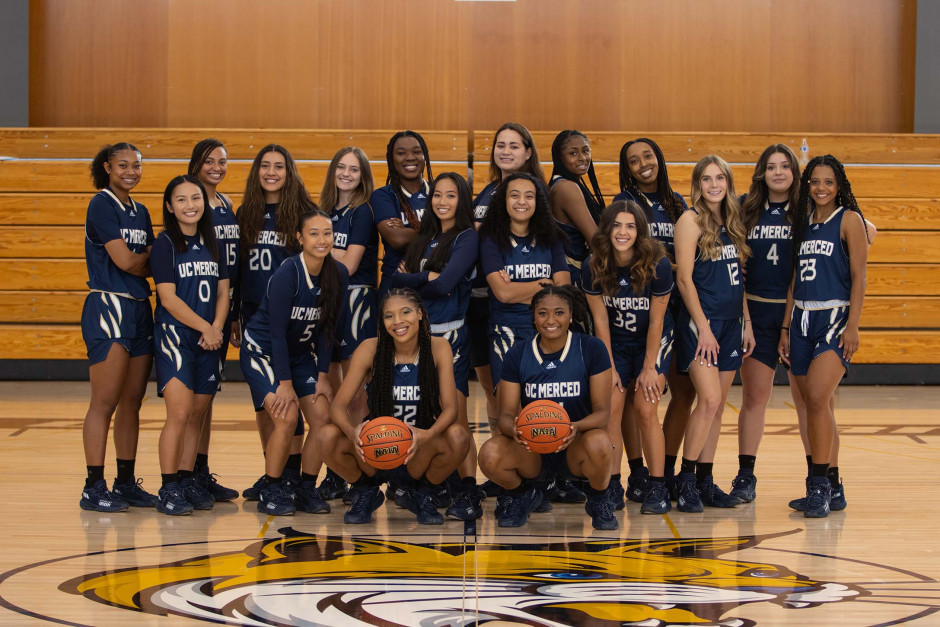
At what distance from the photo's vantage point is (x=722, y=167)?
161 inches

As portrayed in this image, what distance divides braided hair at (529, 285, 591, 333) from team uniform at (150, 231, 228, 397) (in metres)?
1.32

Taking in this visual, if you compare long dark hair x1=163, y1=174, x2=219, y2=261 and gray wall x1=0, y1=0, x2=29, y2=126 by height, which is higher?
gray wall x1=0, y1=0, x2=29, y2=126

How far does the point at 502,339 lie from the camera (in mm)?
4113

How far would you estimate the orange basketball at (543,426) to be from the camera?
3611 millimetres

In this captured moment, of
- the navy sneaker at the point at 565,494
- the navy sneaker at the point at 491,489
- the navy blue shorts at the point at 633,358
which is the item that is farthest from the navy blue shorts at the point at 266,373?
the navy blue shorts at the point at 633,358

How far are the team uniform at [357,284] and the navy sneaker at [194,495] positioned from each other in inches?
31.6

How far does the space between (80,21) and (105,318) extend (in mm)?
5821

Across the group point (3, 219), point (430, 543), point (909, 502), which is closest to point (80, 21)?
point (3, 219)

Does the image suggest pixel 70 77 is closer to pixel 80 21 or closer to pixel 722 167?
pixel 80 21

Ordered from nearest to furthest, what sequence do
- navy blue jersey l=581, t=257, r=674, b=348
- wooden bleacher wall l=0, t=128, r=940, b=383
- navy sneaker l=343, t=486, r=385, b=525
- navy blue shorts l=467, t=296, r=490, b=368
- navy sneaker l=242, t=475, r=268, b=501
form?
navy sneaker l=343, t=486, r=385, b=525, navy blue jersey l=581, t=257, r=674, b=348, navy sneaker l=242, t=475, r=268, b=501, navy blue shorts l=467, t=296, r=490, b=368, wooden bleacher wall l=0, t=128, r=940, b=383

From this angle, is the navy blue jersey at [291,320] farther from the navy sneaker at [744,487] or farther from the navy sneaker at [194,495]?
the navy sneaker at [744,487]

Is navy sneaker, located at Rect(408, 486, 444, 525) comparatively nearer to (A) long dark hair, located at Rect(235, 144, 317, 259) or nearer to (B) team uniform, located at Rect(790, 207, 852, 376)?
(A) long dark hair, located at Rect(235, 144, 317, 259)

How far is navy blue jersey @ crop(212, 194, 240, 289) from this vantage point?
13.9 feet

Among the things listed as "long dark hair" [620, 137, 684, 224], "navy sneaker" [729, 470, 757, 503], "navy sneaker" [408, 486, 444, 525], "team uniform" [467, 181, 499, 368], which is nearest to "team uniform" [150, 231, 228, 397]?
"navy sneaker" [408, 486, 444, 525]
